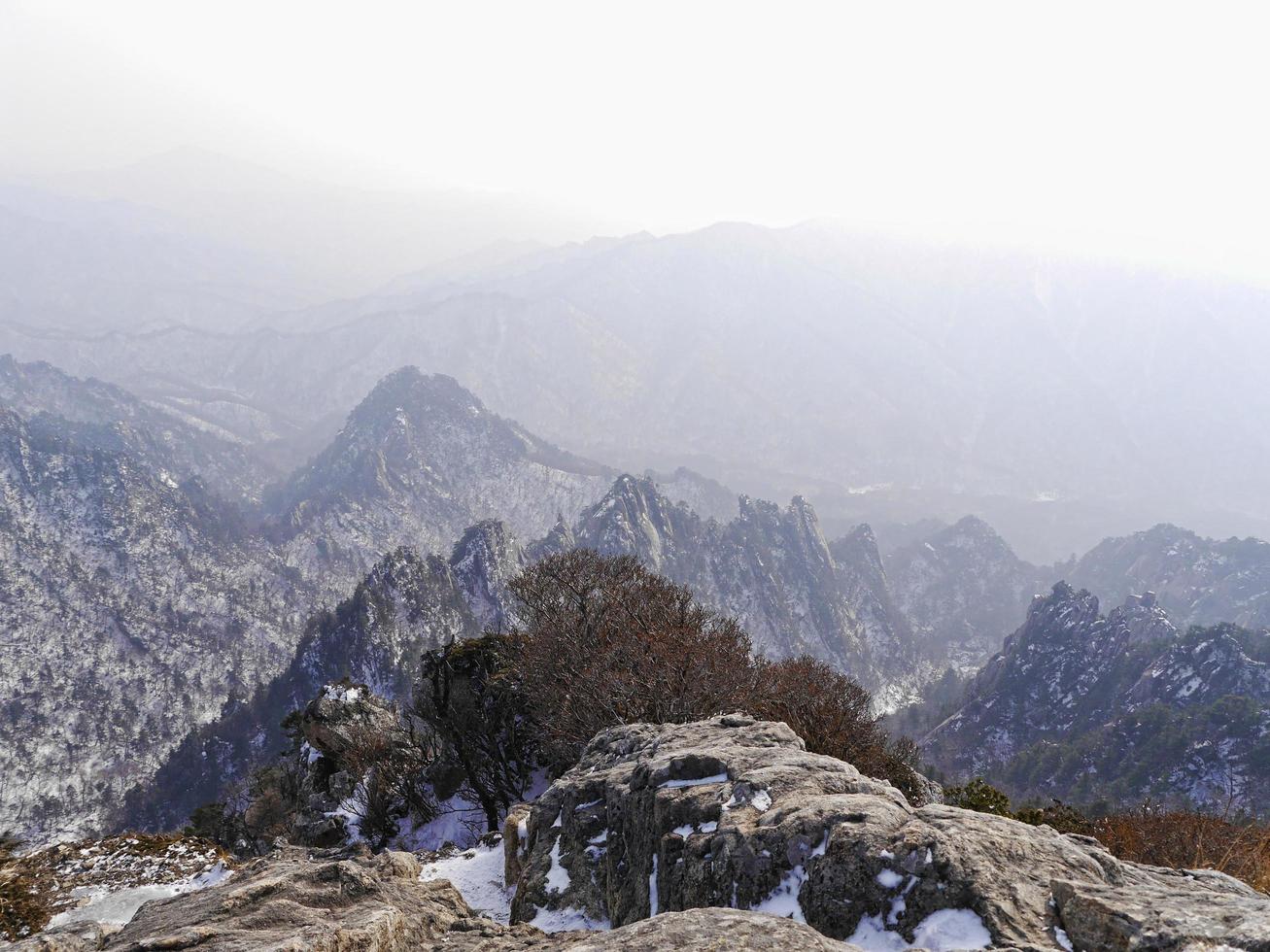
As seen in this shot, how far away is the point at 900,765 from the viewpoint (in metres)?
39.0

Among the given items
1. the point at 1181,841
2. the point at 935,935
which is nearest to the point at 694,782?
the point at 935,935

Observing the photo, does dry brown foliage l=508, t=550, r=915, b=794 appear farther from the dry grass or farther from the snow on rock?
the dry grass

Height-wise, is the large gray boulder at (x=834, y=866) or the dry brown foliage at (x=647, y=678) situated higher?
the large gray boulder at (x=834, y=866)

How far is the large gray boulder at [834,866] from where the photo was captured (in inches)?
406

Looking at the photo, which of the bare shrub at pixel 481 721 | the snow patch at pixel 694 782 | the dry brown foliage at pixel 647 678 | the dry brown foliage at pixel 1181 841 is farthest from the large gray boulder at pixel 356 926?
the bare shrub at pixel 481 721

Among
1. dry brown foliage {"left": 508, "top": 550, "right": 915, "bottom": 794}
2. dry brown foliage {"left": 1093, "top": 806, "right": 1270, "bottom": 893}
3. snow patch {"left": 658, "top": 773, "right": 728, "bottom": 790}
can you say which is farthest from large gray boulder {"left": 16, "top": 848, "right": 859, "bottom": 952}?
dry brown foliage {"left": 1093, "top": 806, "right": 1270, "bottom": 893}

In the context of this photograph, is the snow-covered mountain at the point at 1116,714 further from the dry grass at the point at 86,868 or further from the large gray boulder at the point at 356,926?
the dry grass at the point at 86,868

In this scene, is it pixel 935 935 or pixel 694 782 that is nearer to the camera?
pixel 935 935

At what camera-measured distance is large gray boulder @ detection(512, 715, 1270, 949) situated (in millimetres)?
10320

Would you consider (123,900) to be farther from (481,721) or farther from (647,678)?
(647,678)

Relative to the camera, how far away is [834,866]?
12.4 m

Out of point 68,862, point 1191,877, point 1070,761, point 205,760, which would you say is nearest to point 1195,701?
point 1070,761

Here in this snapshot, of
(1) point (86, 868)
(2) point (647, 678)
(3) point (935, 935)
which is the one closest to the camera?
(3) point (935, 935)

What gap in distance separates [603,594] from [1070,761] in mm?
138149
